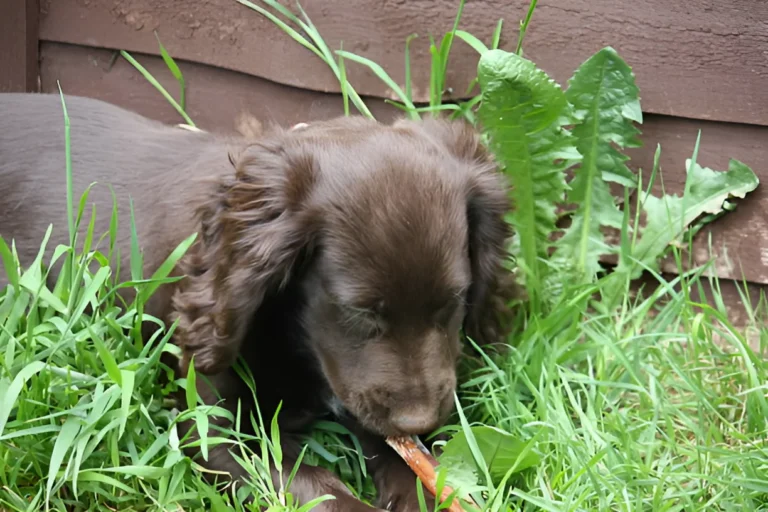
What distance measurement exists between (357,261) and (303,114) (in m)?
1.36

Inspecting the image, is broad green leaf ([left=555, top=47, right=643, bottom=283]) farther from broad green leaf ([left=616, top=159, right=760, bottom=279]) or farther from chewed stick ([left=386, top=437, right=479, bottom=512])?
chewed stick ([left=386, top=437, right=479, bottom=512])

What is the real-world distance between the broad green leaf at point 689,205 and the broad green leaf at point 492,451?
88 cm

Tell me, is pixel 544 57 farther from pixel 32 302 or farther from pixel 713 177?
pixel 32 302

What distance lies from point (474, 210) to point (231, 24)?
1.42 metres

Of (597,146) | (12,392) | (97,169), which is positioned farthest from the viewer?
(597,146)

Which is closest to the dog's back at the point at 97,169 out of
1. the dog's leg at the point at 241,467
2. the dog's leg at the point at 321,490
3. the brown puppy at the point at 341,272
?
the brown puppy at the point at 341,272

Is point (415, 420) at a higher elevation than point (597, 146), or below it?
below

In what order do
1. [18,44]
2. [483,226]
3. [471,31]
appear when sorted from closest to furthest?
[483,226]
[471,31]
[18,44]

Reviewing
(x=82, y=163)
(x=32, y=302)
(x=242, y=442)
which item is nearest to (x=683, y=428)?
(x=242, y=442)

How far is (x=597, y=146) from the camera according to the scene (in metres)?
2.67

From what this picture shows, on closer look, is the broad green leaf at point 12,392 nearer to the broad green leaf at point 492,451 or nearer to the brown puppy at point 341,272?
the brown puppy at point 341,272

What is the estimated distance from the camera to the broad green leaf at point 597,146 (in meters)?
2.60

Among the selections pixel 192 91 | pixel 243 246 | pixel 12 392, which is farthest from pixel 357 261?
pixel 192 91

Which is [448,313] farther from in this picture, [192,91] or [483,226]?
[192,91]
